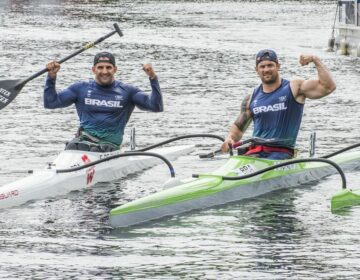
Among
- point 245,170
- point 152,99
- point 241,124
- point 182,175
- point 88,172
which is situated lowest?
point 182,175

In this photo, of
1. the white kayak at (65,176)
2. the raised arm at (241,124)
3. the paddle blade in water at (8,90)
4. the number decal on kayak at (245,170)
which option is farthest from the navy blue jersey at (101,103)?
the number decal on kayak at (245,170)

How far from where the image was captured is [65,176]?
63.7ft

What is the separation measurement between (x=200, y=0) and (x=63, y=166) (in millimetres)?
97836

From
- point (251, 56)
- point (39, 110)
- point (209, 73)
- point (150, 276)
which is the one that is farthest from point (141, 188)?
point (251, 56)

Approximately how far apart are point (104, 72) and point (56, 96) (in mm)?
855

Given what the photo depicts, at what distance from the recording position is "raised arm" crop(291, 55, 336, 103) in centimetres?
1898

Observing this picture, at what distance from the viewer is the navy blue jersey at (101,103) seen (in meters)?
20.6

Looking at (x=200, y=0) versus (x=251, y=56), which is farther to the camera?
(x=200, y=0)

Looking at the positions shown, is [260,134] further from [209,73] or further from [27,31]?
[27,31]

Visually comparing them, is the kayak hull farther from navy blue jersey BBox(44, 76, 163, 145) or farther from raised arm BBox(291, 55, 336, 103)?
navy blue jersey BBox(44, 76, 163, 145)

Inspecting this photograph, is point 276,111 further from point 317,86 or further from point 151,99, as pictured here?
point 151,99

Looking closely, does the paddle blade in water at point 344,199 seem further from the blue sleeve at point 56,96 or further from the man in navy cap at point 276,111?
the blue sleeve at point 56,96

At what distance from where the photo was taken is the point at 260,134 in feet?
64.4

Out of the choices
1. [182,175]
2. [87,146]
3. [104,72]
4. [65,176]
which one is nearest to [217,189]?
[65,176]
